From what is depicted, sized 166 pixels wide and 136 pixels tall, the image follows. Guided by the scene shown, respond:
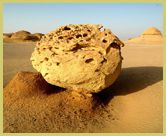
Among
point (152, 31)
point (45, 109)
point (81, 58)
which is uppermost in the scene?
point (152, 31)

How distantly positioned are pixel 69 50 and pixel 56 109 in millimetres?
1872

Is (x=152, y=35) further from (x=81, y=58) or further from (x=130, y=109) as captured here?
(x=81, y=58)

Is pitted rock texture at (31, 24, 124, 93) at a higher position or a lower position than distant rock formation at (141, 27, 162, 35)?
lower

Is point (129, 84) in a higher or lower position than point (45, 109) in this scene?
higher

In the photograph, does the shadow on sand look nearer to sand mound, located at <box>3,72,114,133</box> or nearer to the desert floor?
the desert floor

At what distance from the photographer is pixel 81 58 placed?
3.97 m

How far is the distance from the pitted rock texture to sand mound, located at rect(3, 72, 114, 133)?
60 cm

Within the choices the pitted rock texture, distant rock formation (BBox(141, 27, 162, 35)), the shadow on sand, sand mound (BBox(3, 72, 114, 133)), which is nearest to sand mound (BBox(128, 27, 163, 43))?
distant rock formation (BBox(141, 27, 162, 35))

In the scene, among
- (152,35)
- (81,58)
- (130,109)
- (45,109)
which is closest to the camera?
(81,58)

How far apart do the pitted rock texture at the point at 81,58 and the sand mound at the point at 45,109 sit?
60 cm

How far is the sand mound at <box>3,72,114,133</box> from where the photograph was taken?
3787 millimetres

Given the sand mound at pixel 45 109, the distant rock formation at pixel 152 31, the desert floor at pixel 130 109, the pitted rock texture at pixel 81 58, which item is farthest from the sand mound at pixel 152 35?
the sand mound at pixel 45 109

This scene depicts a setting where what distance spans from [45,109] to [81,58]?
1960 millimetres

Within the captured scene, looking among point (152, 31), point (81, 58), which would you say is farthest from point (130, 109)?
point (152, 31)
